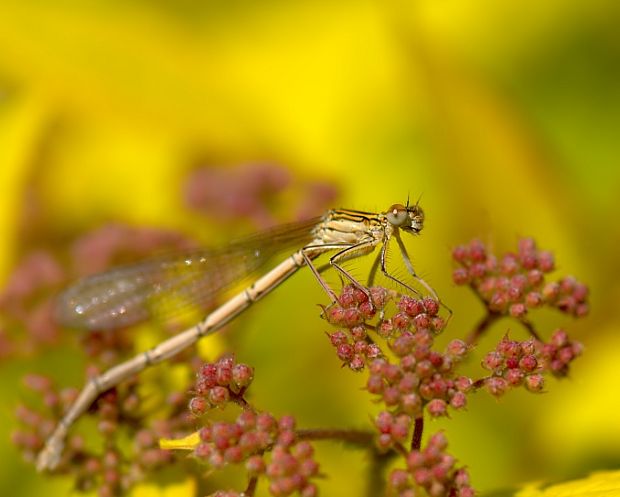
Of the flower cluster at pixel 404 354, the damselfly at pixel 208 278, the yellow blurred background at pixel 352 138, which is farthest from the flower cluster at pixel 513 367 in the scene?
the yellow blurred background at pixel 352 138

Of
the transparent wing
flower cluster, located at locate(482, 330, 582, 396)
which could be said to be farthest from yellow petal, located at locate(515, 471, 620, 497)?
the transparent wing

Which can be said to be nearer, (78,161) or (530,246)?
(530,246)

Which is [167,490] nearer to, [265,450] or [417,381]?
[265,450]

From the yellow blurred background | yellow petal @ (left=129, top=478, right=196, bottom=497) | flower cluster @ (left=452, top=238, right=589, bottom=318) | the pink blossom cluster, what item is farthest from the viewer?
the yellow blurred background

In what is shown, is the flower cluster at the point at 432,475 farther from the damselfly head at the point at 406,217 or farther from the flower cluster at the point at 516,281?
the damselfly head at the point at 406,217

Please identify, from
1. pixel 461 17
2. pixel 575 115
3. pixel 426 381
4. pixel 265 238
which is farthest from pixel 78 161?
pixel 426 381

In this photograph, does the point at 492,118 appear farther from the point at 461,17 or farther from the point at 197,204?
the point at 197,204

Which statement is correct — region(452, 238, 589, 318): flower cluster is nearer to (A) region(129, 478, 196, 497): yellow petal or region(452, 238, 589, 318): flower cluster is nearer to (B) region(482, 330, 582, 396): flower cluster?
(B) region(482, 330, 582, 396): flower cluster
